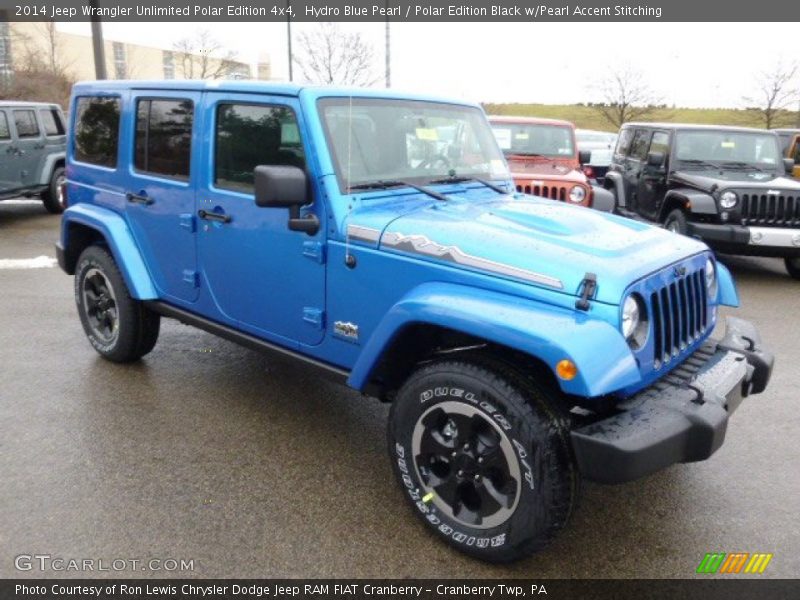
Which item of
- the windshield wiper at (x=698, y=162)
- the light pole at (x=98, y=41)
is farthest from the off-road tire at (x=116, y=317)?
the light pole at (x=98, y=41)

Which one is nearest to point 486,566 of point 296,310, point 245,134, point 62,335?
point 296,310

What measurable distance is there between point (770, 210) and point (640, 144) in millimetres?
2542

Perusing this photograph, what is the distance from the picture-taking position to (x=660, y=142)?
9188mm

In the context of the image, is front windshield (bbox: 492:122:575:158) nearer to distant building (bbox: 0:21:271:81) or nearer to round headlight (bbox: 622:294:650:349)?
round headlight (bbox: 622:294:650:349)

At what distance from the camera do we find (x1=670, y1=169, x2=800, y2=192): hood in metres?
7.81

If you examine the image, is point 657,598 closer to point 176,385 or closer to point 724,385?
point 724,385

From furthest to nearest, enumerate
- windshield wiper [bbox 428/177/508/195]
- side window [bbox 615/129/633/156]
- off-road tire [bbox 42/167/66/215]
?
off-road tire [bbox 42/167/66/215]
side window [bbox 615/129/633/156]
windshield wiper [bbox 428/177/508/195]

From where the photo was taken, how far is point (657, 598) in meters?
2.59

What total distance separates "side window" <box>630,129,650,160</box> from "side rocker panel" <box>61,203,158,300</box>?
24.6ft

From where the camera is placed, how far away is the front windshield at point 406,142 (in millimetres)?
3242

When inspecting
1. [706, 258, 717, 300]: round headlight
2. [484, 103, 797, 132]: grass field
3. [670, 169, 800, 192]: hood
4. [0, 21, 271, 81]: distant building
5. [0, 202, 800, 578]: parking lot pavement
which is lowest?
[0, 202, 800, 578]: parking lot pavement

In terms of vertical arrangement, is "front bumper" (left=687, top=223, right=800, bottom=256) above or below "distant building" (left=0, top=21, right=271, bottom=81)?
below

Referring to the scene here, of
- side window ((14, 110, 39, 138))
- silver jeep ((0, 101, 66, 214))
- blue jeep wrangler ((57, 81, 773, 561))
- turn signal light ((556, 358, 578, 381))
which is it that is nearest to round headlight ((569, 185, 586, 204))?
blue jeep wrangler ((57, 81, 773, 561))

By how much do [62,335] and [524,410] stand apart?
177 inches
